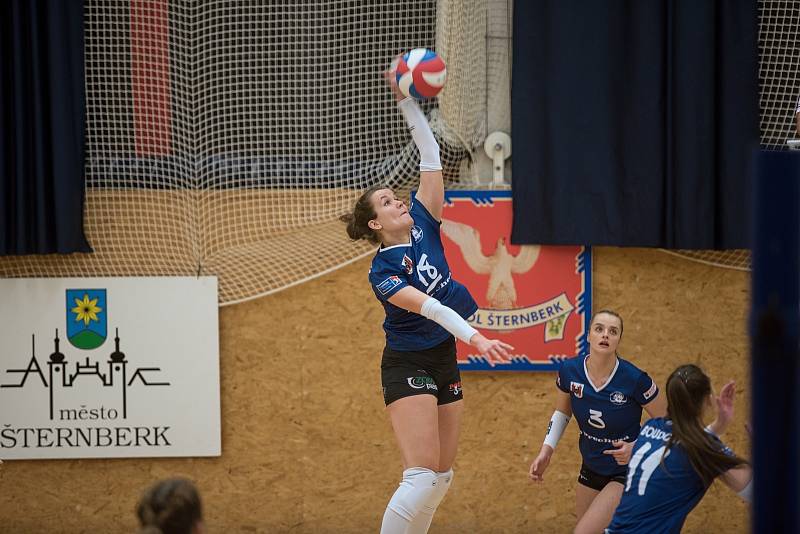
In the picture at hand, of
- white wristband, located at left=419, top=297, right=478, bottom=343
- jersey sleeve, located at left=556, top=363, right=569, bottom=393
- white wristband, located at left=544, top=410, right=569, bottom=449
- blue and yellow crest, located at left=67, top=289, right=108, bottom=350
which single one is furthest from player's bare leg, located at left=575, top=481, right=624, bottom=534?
blue and yellow crest, located at left=67, top=289, right=108, bottom=350

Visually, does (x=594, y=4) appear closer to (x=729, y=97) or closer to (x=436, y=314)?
(x=729, y=97)

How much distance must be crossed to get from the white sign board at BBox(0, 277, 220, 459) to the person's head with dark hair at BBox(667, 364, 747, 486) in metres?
3.18

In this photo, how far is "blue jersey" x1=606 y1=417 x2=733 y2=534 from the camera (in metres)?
3.48

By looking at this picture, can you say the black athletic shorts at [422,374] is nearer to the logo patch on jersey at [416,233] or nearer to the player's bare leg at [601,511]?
the logo patch on jersey at [416,233]

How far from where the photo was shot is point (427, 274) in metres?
4.37

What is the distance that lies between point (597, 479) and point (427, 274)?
130 cm

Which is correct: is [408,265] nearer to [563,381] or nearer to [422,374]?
[422,374]

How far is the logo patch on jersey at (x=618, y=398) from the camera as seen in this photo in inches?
181

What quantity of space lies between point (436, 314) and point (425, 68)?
117cm

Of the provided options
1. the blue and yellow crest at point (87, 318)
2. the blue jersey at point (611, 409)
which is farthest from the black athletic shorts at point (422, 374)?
the blue and yellow crest at point (87, 318)

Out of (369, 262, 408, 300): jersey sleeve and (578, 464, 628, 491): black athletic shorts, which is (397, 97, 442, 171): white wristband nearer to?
(369, 262, 408, 300): jersey sleeve

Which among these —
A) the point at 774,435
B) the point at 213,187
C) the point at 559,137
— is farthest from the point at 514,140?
the point at 774,435

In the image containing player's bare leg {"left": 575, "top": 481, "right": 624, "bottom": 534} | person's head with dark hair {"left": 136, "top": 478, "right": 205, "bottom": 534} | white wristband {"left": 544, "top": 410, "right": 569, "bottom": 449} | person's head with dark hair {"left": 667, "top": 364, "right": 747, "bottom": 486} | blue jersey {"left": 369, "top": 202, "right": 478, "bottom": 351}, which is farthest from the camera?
white wristband {"left": 544, "top": 410, "right": 569, "bottom": 449}

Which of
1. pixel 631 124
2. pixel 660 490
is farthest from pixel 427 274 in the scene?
pixel 631 124
